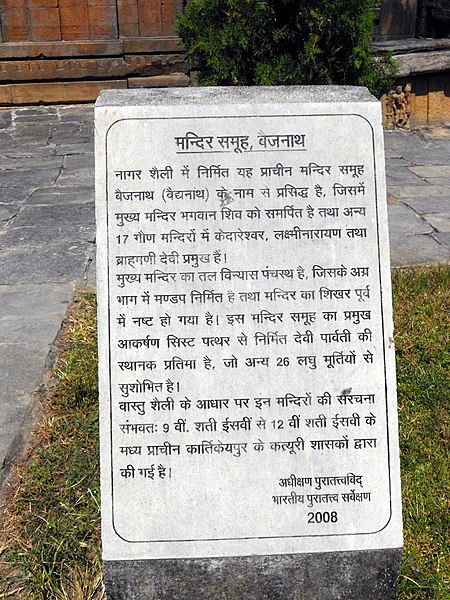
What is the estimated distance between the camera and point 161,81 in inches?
366

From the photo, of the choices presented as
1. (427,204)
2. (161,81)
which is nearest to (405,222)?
(427,204)

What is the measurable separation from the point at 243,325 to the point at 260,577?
68cm

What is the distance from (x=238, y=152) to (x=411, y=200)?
13.5 feet

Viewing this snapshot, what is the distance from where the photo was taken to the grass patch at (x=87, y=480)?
7.75 ft

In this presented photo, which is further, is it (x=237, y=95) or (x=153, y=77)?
(x=153, y=77)

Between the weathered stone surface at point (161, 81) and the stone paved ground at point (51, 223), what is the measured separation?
2.31 ft

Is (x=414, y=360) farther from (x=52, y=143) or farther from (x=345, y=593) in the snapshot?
(x=52, y=143)

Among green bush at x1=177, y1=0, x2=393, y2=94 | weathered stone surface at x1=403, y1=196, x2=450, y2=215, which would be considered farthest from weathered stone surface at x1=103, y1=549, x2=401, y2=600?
green bush at x1=177, y1=0, x2=393, y2=94

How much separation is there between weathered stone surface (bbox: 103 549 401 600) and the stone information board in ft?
0.11

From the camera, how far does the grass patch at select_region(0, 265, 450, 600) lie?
2.36m

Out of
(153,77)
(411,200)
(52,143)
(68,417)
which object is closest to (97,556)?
(68,417)

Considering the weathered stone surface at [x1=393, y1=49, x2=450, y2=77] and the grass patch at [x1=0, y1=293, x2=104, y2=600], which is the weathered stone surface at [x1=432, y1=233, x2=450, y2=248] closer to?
the grass patch at [x1=0, y1=293, x2=104, y2=600]

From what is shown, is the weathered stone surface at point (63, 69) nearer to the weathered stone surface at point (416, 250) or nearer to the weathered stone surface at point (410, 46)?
the weathered stone surface at point (410, 46)

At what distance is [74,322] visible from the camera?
3992 millimetres
